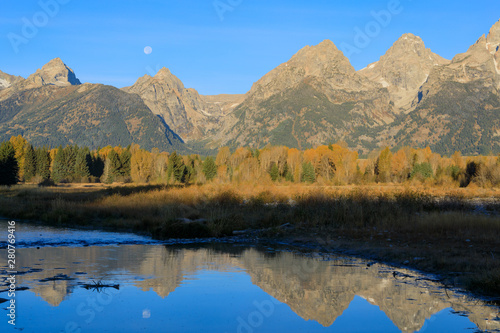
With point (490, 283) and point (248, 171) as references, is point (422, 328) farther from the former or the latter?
point (248, 171)

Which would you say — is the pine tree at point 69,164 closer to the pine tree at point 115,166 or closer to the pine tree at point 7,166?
the pine tree at point 115,166

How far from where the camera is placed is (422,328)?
10.6 metres

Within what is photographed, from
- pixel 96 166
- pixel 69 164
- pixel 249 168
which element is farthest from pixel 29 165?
pixel 249 168

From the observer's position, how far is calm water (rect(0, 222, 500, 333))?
10.6 meters

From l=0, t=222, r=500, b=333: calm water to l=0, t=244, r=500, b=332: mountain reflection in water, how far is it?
0.03 metres

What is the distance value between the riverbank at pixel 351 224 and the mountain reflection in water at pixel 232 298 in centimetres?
199

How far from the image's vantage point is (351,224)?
2827cm

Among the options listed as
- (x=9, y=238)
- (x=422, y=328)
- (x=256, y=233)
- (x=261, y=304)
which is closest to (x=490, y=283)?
(x=422, y=328)

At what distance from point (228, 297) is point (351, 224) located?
16.6 meters

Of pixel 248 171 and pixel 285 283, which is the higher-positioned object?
pixel 248 171

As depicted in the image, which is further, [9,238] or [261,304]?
[9,238]

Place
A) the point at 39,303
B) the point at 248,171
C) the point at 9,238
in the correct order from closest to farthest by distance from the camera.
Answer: the point at 39,303 < the point at 9,238 < the point at 248,171

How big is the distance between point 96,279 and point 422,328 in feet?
31.7
